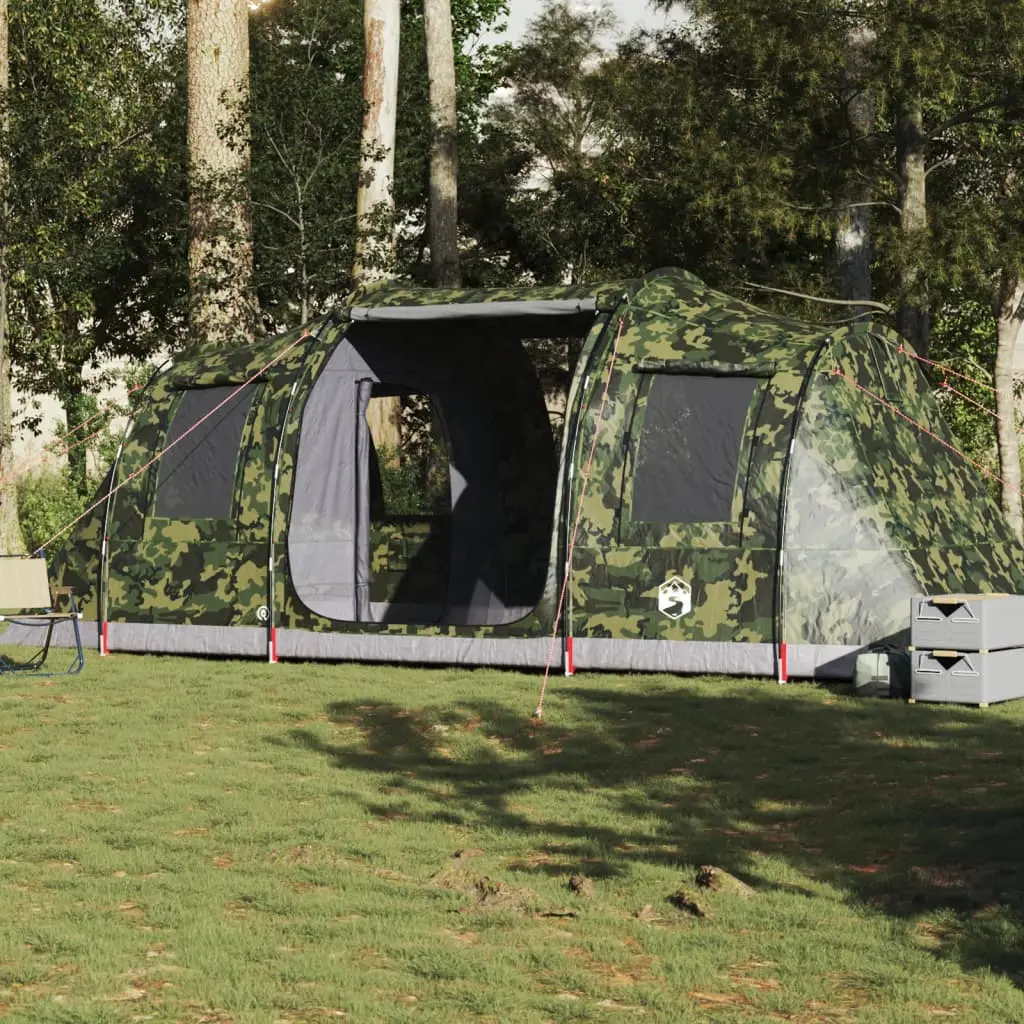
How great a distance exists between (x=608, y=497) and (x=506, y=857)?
528 cm

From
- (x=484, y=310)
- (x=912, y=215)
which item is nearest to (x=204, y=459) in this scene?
(x=484, y=310)

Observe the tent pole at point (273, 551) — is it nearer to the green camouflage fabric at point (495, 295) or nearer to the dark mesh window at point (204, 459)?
the dark mesh window at point (204, 459)

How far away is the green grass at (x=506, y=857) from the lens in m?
5.11

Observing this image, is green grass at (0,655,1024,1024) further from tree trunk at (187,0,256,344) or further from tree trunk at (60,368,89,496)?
tree trunk at (60,368,89,496)

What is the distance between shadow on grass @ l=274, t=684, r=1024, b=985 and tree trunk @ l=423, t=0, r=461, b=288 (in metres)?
14.3

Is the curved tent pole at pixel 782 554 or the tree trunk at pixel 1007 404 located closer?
the curved tent pole at pixel 782 554

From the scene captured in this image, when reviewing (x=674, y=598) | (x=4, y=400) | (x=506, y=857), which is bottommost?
(x=506, y=857)

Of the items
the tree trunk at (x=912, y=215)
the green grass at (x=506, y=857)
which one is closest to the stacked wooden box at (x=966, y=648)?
the green grass at (x=506, y=857)

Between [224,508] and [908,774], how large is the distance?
6.02m

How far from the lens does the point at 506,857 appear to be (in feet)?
22.2

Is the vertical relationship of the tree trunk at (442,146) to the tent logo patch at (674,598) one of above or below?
above

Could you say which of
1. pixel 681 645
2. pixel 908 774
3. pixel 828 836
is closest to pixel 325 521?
pixel 681 645

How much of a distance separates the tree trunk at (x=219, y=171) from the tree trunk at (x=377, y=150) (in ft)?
6.78

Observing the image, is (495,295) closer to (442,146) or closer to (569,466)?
(569,466)
